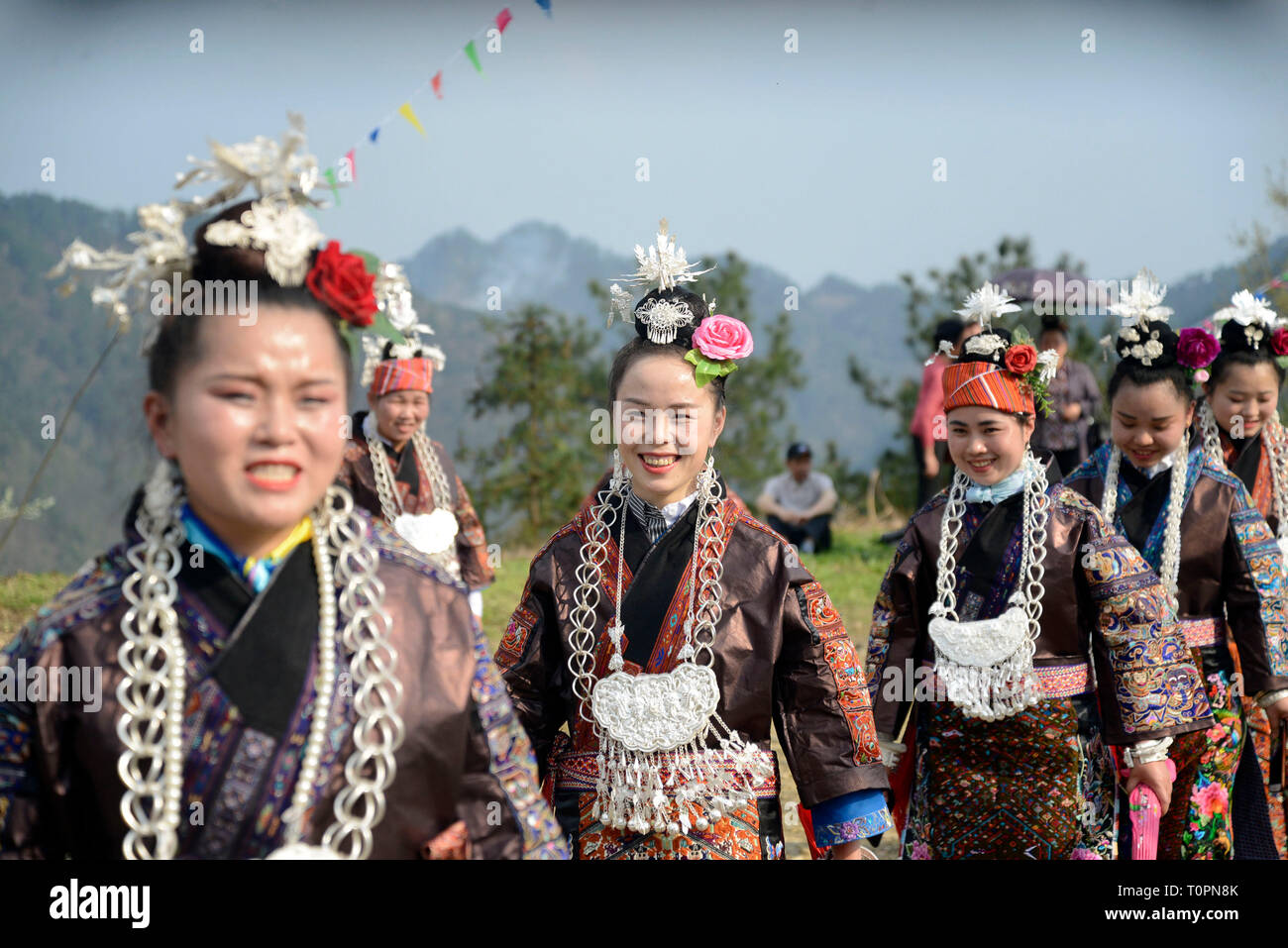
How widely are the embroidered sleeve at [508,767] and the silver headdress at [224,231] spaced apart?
28.3 inches

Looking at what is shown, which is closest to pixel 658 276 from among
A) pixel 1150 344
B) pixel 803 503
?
pixel 1150 344

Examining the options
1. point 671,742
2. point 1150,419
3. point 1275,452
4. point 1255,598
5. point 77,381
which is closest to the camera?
point 671,742

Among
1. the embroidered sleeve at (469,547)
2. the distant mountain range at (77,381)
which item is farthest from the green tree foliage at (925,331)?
the embroidered sleeve at (469,547)

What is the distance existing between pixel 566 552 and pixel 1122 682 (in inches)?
68.8

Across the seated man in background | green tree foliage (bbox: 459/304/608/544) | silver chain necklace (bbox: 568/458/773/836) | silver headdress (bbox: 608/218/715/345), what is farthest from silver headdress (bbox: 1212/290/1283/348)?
green tree foliage (bbox: 459/304/608/544)

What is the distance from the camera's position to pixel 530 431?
12.8m

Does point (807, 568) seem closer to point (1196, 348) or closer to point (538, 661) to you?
point (1196, 348)

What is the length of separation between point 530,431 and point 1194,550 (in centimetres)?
920

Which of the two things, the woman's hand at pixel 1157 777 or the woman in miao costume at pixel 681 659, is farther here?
the woman's hand at pixel 1157 777

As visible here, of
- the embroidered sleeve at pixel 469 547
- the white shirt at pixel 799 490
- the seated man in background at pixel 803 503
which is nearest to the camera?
the embroidered sleeve at pixel 469 547

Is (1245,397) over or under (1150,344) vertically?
under

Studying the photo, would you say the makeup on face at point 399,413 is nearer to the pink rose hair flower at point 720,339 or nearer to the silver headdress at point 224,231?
the pink rose hair flower at point 720,339

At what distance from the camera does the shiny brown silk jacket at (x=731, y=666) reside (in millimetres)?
2809

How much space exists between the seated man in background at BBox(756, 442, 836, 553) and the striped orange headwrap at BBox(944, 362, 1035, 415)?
23.9ft
